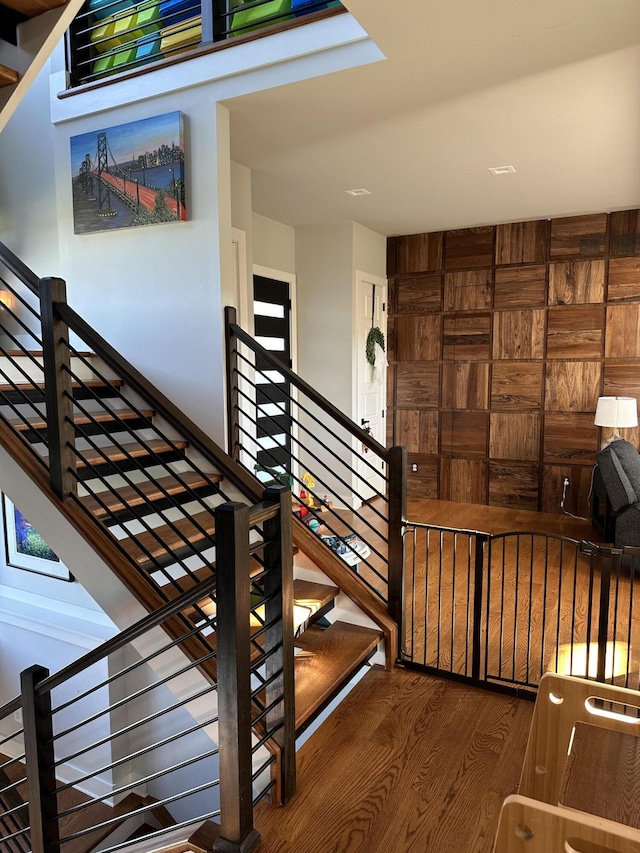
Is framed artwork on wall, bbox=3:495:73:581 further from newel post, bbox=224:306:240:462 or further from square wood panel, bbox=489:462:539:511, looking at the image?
square wood panel, bbox=489:462:539:511

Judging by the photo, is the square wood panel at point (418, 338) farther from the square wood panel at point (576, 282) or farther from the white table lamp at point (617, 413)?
the white table lamp at point (617, 413)

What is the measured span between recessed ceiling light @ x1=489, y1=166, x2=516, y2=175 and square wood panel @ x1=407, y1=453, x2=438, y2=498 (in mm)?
3089

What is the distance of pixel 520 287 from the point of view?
5.73 meters

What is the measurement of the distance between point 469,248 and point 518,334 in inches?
40.6

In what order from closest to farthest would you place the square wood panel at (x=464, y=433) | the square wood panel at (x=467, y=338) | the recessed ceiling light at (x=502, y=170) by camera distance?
the recessed ceiling light at (x=502, y=170), the square wood panel at (x=467, y=338), the square wood panel at (x=464, y=433)

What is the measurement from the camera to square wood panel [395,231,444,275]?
6.07m

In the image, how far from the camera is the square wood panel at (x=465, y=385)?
19.7ft

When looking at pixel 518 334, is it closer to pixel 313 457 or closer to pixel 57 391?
pixel 313 457

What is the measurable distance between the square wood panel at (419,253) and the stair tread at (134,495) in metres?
3.98

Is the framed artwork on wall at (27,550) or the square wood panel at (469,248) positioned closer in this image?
the framed artwork on wall at (27,550)

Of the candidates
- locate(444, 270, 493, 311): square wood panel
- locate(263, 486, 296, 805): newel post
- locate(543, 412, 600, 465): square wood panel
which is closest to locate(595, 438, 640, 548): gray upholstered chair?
locate(543, 412, 600, 465): square wood panel

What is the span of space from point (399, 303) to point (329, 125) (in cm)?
318

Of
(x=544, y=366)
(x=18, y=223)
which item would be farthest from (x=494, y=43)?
(x=544, y=366)

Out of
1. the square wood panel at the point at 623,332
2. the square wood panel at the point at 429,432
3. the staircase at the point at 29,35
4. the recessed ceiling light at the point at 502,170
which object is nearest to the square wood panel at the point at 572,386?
the square wood panel at the point at 623,332
